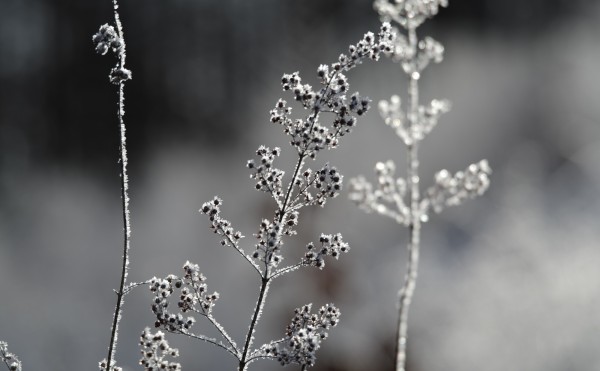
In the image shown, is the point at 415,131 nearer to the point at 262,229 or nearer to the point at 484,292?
the point at 262,229

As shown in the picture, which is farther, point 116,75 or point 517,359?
point 517,359

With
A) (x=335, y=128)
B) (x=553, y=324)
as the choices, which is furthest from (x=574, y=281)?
(x=335, y=128)

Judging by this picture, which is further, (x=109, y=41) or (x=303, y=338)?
(x=303, y=338)

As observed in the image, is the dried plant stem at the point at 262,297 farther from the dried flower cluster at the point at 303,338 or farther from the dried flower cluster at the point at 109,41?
the dried flower cluster at the point at 109,41

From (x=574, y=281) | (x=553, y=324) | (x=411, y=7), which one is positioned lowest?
(x=411, y=7)

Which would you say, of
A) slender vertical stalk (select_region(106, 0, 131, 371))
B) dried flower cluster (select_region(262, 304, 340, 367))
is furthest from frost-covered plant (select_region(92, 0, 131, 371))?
dried flower cluster (select_region(262, 304, 340, 367))

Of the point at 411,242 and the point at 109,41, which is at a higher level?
the point at 109,41

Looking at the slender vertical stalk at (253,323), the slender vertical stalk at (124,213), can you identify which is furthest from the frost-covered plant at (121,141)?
the slender vertical stalk at (253,323)

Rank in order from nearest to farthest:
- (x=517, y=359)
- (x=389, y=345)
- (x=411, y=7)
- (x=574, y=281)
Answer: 1. (x=411, y=7)
2. (x=517, y=359)
3. (x=574, y=281)
4. (x=389, y=345)

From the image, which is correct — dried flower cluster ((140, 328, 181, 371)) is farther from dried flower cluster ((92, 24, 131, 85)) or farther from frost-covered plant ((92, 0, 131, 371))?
dried flower cluster ((92, 24, 131, 85))

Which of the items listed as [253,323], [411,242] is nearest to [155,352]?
[253,323]

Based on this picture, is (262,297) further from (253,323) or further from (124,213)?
(124,213)
